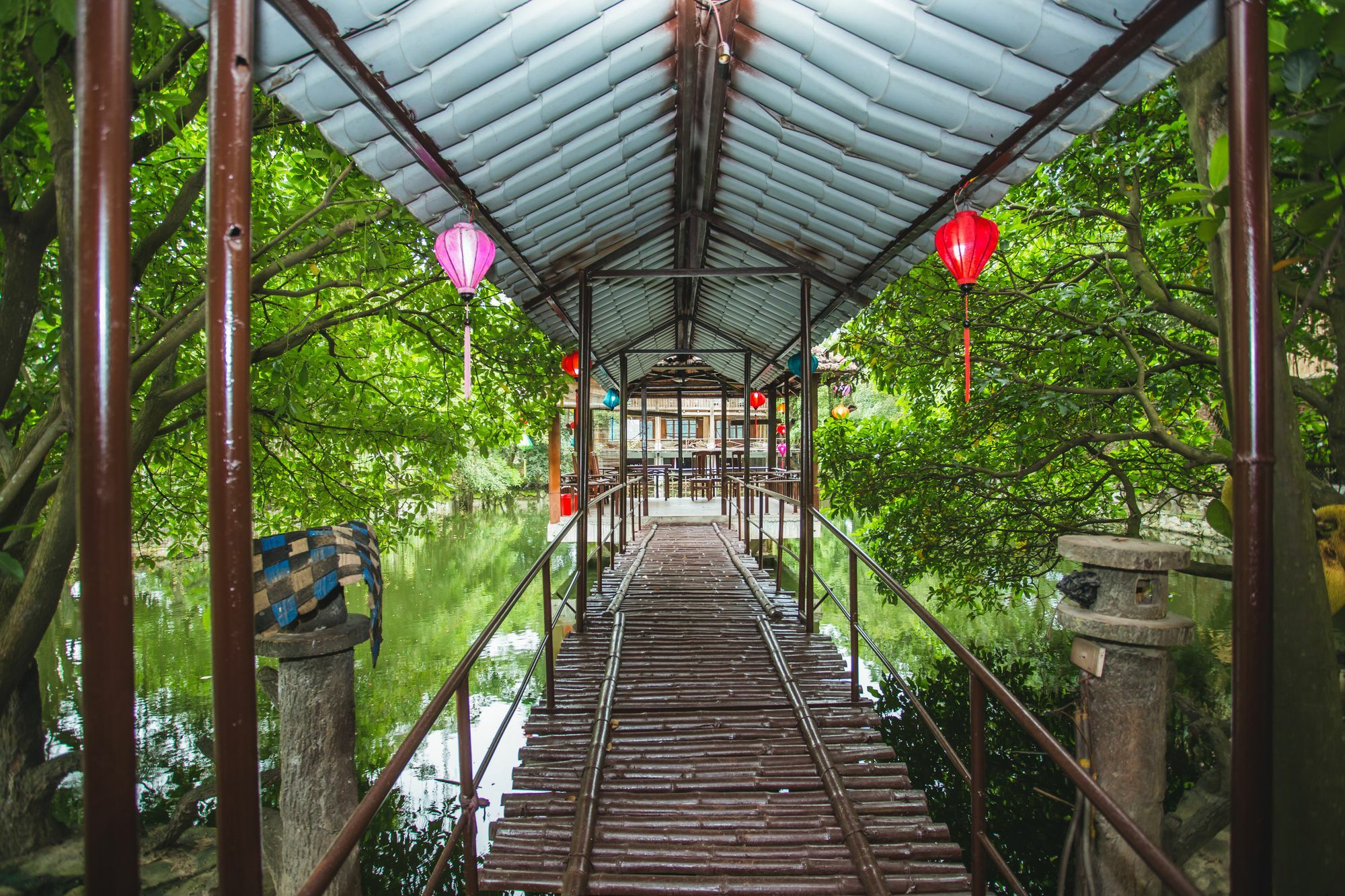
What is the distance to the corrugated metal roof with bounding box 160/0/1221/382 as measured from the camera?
200 cm

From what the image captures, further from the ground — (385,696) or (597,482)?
(597,482)

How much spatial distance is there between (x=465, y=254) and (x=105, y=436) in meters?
2.08

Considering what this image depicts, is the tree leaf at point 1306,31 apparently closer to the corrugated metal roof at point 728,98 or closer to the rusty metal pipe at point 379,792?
the corrugated metal roof at point 728,98

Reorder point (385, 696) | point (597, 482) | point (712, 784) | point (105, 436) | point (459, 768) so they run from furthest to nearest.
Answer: point (385, 696), point (597, 482), point (712, 784), point (459, 768), point (105, 436)

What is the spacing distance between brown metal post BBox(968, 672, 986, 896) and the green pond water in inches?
113

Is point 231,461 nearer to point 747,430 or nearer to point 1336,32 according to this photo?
point 1336,32

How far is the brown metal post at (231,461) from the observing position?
1.31 meters

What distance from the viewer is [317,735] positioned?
228 centimetres

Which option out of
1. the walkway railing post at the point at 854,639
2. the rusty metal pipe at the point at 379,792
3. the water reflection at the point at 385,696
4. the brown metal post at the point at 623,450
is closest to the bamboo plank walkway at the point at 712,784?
the walkway railing post at the point at 854,639

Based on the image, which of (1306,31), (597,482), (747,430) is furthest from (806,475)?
(747,430)

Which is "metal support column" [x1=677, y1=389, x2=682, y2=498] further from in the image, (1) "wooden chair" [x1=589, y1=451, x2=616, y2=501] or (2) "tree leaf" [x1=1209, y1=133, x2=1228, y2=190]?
(2) "tree leaf" [x1=1209, y1=133, x2=1228, y2=190]

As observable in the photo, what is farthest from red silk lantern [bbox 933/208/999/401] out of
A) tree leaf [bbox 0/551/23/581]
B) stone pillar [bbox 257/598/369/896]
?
tree leaf [bbox 0/551/23/581]

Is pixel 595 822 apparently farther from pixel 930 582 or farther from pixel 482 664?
pixel 930 582

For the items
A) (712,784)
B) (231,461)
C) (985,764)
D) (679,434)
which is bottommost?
(712,784)
